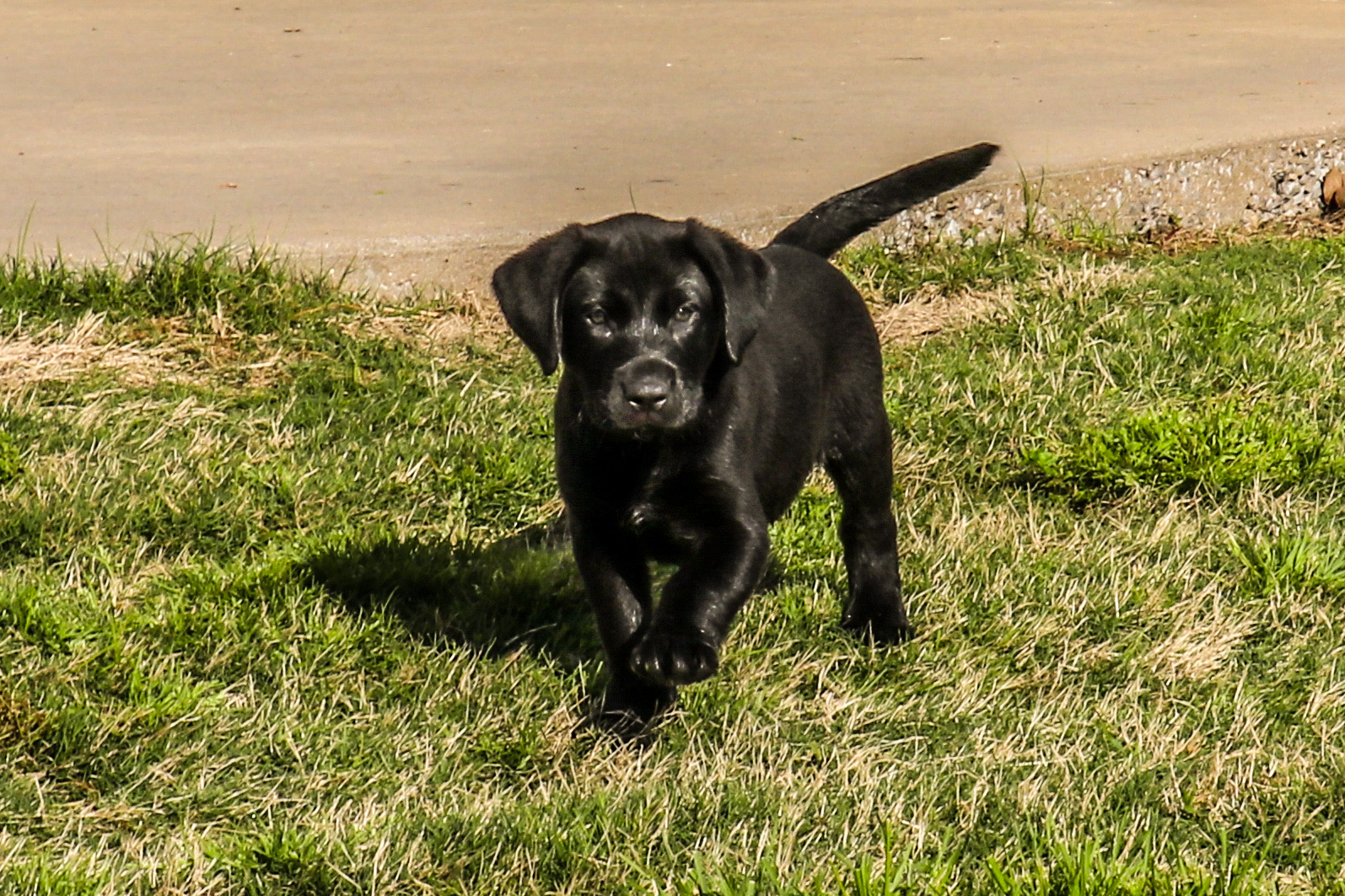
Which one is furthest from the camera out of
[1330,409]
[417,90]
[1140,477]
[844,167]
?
[417,90]

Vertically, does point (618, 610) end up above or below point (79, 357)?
below

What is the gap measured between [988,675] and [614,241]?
1295 millimetres

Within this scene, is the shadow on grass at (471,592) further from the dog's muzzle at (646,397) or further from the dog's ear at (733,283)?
the dog's ear at (733,283)

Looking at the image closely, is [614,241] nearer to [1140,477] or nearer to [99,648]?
[99,648]

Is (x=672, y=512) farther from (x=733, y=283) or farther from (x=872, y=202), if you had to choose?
(x=872, y=202)

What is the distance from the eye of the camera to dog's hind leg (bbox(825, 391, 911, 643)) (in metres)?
4.18

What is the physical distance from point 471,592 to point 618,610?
0.72 meters

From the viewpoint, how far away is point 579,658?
3.97 m

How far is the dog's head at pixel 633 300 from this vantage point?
11.8 feet

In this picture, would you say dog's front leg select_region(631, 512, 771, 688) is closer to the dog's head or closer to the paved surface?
the dog's head

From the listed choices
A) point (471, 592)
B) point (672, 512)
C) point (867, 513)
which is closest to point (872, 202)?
point (867, 513)

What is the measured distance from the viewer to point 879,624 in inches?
162

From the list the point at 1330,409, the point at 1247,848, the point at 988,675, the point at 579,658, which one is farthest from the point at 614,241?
the point at 1330,409

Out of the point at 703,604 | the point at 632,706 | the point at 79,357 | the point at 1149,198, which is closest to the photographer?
the point at 703,604
